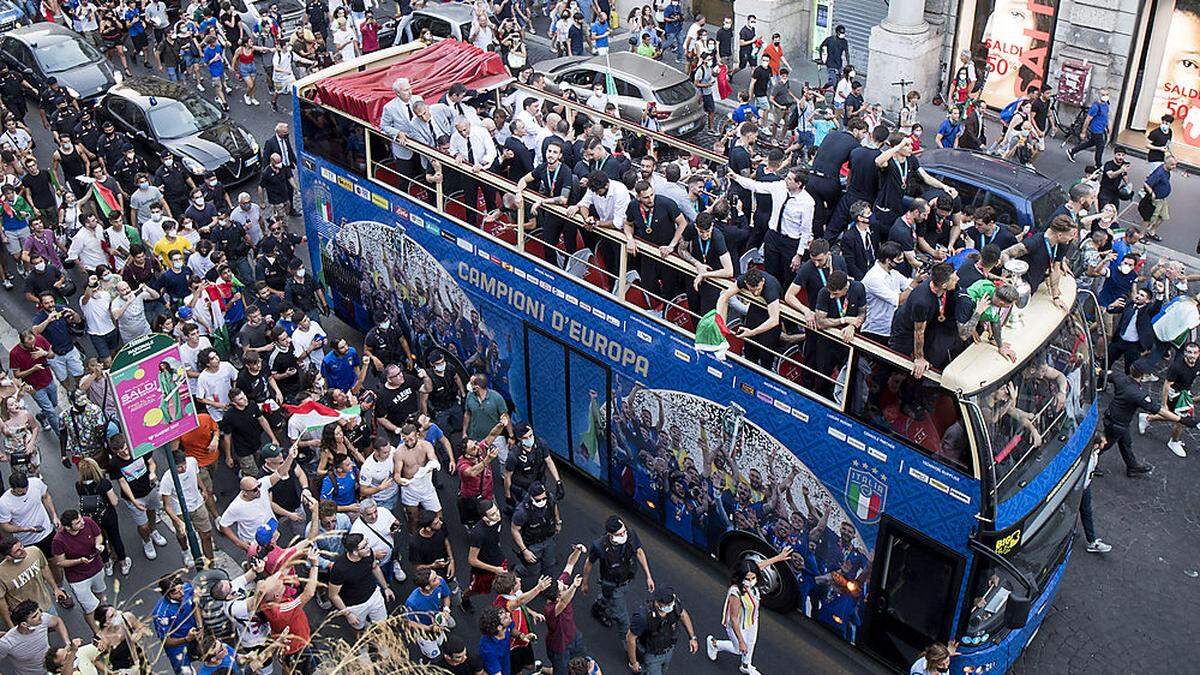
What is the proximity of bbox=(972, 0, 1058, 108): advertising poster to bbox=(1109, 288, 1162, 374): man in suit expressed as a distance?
9.15m

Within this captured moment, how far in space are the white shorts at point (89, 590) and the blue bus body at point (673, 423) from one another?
477cm

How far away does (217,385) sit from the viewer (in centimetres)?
1323

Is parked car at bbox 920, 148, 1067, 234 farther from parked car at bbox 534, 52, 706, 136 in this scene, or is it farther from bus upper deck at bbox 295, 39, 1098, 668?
parked car at bbox 534, 52, 706, 136

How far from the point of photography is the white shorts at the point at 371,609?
10.7m

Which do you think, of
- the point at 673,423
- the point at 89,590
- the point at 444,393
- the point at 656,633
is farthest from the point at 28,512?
the point at 673,423

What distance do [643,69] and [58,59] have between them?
1281 centimetres

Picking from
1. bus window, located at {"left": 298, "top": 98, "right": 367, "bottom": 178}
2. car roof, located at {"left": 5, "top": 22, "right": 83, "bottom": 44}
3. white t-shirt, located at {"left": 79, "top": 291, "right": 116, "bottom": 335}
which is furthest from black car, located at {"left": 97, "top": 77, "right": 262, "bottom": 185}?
bus window, located at {"left": 298, "top": 98, "right": 367, "bottom": 178}

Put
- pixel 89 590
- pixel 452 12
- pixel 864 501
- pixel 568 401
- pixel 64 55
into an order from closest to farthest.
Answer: pixel 864 501
pixel 89 590
pixel 568 401
pixel 64 55
pixel 452 12

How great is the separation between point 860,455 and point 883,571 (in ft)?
3.69

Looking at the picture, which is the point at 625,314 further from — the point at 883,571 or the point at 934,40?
the point at 934,40

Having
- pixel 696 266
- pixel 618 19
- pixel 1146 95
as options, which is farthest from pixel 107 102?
pixel 1146 95

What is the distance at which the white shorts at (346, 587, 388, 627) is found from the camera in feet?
35.1

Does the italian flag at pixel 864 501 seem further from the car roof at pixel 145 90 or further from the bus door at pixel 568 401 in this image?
the car roof at pixel 145 90

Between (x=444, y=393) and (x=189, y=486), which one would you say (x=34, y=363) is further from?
(x=444, y=393)
